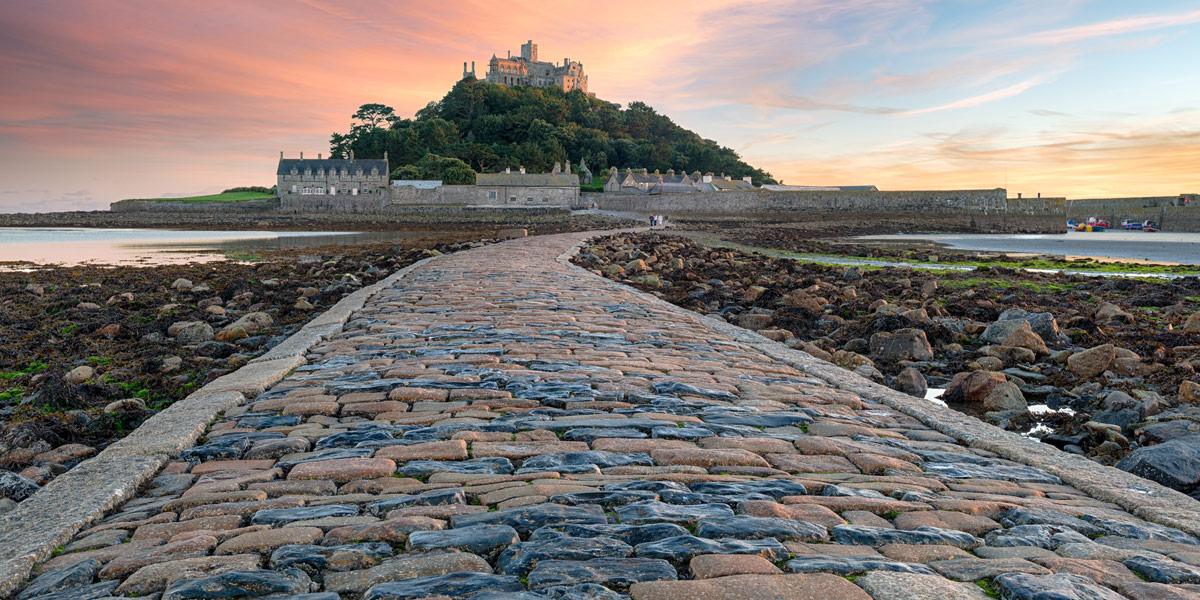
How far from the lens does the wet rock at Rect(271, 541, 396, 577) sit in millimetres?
2135

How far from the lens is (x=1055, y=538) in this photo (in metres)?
2.50

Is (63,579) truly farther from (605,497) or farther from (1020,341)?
(1020,341)

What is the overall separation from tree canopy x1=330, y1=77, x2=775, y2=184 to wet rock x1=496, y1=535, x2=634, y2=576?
82.2 meters

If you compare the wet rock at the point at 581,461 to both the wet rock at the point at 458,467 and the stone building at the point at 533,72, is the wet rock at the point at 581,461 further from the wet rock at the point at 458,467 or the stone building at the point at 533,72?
the stone building at the point at 533,72

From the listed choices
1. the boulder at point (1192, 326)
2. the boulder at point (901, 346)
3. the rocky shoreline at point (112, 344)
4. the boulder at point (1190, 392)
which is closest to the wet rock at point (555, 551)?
the rocky shoreline at point (112, 344)

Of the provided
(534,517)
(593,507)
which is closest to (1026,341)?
(593,507)

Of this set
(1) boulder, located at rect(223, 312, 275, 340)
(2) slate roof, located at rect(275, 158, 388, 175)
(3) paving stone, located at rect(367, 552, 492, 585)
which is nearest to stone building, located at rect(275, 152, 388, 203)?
(2) slate roof, located at rect(275, 158, 388, 175)

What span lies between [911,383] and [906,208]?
5068cm

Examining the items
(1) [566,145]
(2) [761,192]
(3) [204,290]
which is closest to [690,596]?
(3) [204,290]

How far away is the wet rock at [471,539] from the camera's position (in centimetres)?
224

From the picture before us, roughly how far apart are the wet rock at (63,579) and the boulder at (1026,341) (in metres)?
7.91

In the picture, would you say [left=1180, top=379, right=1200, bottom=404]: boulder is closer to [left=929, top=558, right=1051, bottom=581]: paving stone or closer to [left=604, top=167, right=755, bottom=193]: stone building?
[left=929, top=558, right=1051, bottom=581]: paving stone

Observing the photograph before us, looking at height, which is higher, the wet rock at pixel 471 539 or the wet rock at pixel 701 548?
the wet rock at pixel 471 539

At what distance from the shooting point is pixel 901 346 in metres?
7.49
